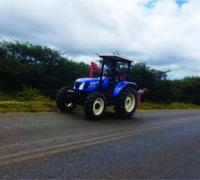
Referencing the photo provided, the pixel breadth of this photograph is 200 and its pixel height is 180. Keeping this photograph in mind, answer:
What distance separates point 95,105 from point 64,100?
1.74 metres

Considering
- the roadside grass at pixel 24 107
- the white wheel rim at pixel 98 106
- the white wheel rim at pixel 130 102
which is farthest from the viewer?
the white wheel rim at pixel 130 102

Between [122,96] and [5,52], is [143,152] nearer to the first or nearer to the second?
Answer: [122,96]

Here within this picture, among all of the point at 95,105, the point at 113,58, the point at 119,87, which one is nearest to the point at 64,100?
the point at 95,105

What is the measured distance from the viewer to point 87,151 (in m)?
7.73

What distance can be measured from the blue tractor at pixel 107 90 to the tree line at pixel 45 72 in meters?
11.8

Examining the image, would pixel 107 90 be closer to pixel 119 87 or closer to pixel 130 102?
pixel 119 87

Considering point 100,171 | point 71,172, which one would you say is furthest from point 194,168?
point 71,172

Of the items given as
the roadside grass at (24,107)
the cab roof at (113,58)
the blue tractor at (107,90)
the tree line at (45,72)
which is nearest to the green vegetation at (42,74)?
the tree line at (45,72)

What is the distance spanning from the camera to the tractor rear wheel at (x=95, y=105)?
12.9 m

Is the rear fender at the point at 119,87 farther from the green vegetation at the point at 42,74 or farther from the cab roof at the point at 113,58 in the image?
the green vegetation at the point at 42,74

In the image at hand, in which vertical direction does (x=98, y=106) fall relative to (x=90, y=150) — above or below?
above

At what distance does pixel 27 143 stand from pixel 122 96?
280 inches

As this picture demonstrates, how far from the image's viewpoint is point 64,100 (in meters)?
14.5

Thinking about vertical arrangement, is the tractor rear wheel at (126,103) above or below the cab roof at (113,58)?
below
